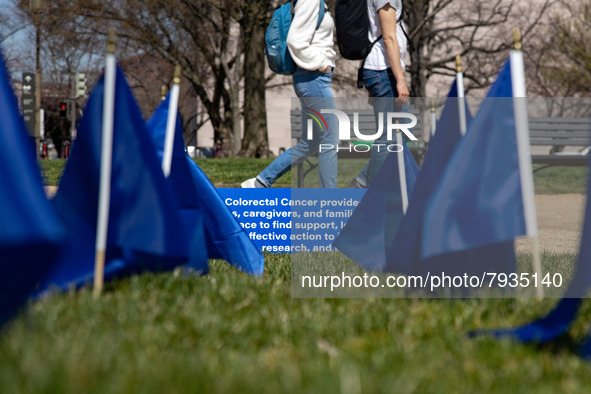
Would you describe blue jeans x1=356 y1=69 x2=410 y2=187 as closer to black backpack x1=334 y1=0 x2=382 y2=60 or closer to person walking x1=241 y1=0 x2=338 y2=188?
black backpack x1=334 y1=0 x2=382 y2=60

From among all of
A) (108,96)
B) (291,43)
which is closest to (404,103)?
(291,43)

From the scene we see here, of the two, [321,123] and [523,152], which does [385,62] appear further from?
[523,152]

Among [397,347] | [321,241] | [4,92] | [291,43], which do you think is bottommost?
[397,347]

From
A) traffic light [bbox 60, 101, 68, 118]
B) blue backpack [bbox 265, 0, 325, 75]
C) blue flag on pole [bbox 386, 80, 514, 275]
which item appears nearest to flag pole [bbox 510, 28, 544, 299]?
blue flag on pole [bbox 386, 80, 514, 275]

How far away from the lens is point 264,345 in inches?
137

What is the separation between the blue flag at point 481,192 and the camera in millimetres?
3879

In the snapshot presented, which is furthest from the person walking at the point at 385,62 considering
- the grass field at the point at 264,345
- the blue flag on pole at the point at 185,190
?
the grass field at the point at 264,345

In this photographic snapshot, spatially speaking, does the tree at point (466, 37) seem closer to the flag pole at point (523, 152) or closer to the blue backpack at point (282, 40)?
the blue backpack at point (282, 40)

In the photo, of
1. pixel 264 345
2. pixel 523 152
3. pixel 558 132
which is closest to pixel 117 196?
pixel 264 345

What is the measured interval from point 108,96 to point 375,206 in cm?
209

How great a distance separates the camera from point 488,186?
13.4 feet

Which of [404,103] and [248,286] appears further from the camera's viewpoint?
[404,103]

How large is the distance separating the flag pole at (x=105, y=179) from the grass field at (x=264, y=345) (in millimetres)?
148

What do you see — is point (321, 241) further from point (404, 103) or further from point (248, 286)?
point (404, 103)
